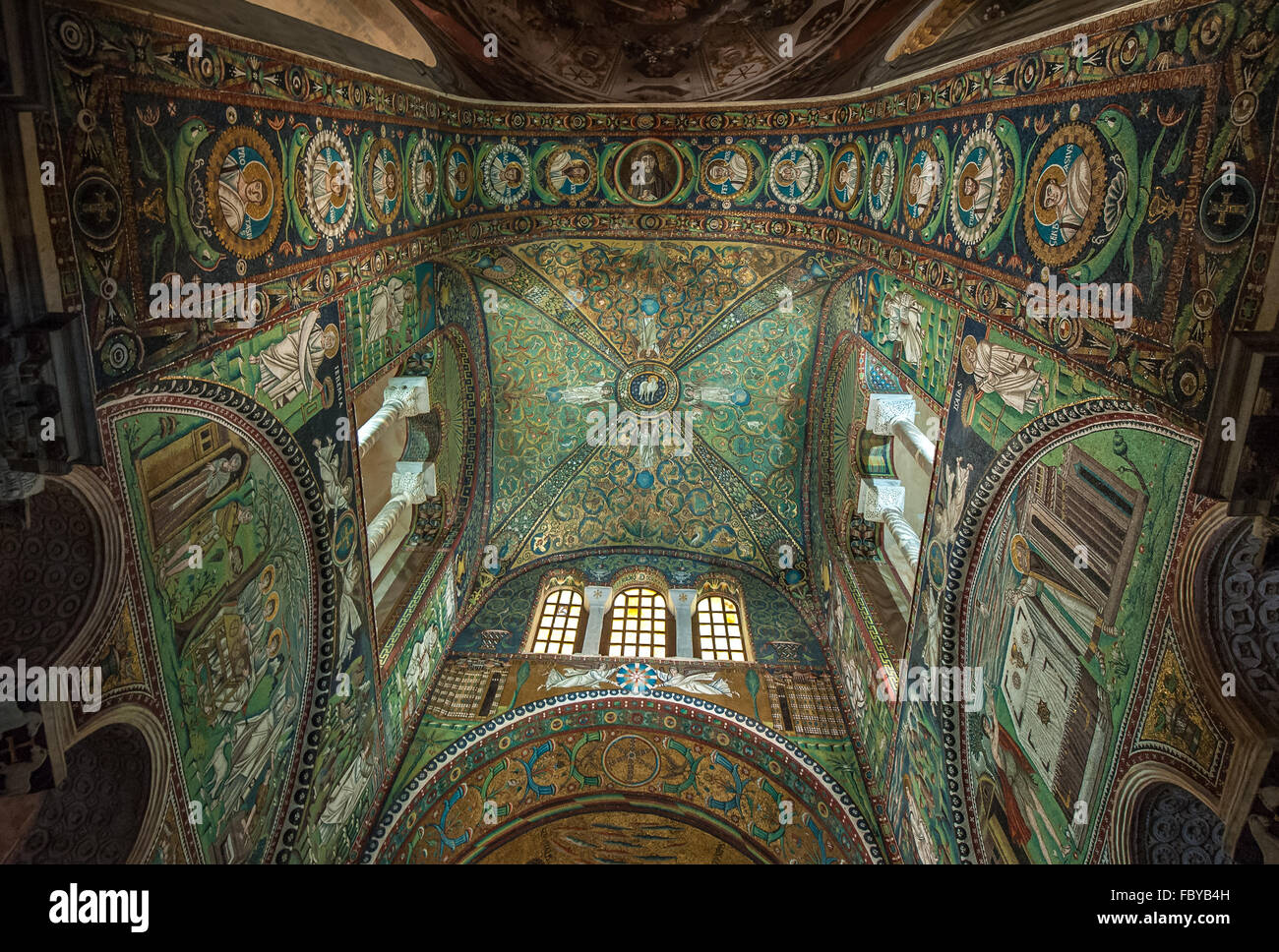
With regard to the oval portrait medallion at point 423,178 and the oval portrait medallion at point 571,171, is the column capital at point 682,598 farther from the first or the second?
the oval portrait medallion at point 423,178

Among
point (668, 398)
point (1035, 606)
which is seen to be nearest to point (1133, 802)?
point (1035, 606)

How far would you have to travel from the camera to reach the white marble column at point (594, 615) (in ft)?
29.6

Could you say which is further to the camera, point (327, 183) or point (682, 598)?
point (682, 598)

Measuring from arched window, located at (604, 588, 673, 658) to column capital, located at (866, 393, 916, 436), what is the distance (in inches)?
162

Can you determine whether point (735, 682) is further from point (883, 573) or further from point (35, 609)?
point (35, 609)

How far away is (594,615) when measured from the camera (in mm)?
9688

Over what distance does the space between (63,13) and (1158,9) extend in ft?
15.9

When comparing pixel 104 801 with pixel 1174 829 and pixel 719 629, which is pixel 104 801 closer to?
pixel 1174 829

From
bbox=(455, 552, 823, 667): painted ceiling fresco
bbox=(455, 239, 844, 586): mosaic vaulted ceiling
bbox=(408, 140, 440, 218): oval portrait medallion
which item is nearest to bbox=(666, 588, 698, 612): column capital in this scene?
bbox=(455, 552, 823, 667): painted ceiling fresco

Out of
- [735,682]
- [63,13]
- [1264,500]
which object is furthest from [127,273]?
[735,682]

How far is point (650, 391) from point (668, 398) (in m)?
0.29

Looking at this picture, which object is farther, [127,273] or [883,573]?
[883,573]

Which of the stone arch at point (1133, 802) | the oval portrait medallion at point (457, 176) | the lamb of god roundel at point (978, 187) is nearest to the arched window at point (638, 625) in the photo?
the stone arch at point (1133, 802)

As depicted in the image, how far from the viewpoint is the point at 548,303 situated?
9.02m
